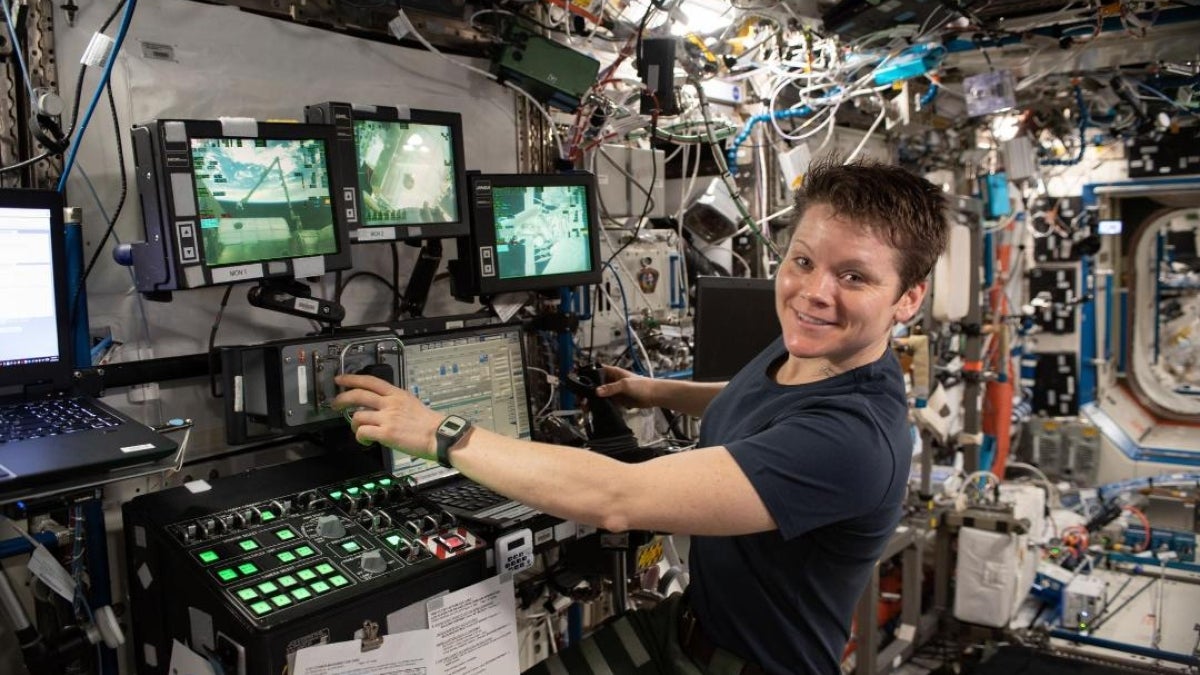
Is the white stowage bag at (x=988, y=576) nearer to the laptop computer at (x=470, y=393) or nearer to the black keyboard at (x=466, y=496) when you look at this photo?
the laptop computer at (x=470, y=393)

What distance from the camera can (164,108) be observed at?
200 centimetres

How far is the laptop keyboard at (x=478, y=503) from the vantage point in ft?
6.13

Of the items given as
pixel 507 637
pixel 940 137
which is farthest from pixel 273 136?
pixel 940 137

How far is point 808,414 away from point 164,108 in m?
1.64

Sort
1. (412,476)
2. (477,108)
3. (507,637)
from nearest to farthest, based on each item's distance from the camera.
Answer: (507,637) → (412,476) → (477,108)

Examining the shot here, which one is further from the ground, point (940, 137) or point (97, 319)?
point (940, 137)

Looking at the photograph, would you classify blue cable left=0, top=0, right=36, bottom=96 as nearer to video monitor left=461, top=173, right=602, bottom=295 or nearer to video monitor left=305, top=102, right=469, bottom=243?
video monitor left=305, top=102, right=469, bottom=243

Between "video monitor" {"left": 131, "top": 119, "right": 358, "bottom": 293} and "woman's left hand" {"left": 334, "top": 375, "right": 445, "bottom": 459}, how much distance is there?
41cm

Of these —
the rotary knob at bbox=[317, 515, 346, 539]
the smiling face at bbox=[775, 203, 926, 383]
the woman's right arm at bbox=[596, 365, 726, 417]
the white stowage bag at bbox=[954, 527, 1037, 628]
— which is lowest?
the white stowage bag at bbox=[954, 527, 1037, 628]

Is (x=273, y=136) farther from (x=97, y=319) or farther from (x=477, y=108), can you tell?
(x=477, y=108)

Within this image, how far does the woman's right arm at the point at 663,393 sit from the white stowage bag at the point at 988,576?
8.31 ft

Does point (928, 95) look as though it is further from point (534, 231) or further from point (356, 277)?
point (356, 277)

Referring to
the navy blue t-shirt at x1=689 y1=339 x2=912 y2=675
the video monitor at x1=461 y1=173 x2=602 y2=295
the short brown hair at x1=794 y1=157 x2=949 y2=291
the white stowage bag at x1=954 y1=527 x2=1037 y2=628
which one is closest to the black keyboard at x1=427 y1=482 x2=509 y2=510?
the navy blue t-shirt at x1=689 y1=339 x2=912 y2=675

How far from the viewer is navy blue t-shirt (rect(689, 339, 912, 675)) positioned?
4.89 feet
